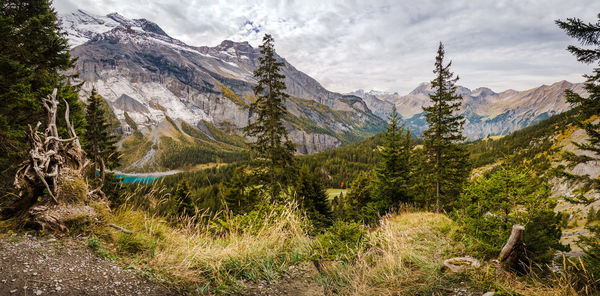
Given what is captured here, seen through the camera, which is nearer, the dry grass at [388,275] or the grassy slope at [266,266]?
the grassy slope at [266,266]

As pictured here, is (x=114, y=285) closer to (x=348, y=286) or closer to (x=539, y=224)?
(x=348, y=286)

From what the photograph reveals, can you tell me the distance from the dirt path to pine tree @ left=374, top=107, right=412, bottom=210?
58.4 feet

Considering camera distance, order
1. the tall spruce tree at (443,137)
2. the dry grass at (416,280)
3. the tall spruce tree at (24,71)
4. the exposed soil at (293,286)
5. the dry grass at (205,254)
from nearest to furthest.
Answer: the dry grass at (205,254)
the exposed soil at (293,286)
the dry grass at (416,280)
the tall spruce tree at (24,71)
the tall spruce tree at (443,137)

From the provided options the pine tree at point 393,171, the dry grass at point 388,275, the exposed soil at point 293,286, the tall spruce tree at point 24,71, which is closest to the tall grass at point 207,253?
the exposed soil at point 293,286

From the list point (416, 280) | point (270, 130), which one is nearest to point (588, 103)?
point (416, 280)

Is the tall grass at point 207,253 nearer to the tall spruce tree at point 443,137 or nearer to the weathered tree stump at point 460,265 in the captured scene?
the weathered tree stump at point 460,265

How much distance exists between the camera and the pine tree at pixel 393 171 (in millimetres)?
18438

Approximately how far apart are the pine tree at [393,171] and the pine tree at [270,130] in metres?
7.46

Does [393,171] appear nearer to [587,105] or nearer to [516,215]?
[587,105]

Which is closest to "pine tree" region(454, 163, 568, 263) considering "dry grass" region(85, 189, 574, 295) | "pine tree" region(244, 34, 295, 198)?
"dry grass" region(85, 189, 574, 295)

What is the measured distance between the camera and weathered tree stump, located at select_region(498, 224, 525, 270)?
391 cm

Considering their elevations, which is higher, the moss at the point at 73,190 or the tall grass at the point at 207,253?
the moss at the point at 73,190

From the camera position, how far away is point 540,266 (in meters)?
3.82

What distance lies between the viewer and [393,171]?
18.7 m
